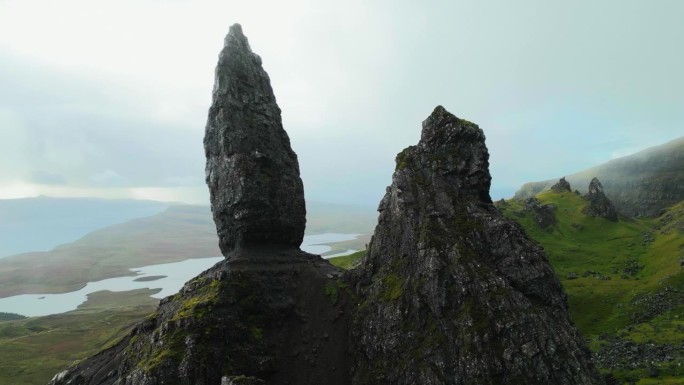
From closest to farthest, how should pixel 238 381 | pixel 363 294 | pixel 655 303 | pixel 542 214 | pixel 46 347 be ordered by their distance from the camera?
1. pixel 238 381
2. pixel 363 294
3. pixel 655 303
4. pixel 46 347
5. pixel 542 214

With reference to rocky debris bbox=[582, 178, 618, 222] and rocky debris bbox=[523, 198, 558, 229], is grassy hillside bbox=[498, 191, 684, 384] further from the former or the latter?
rocky debris bbox=[582, 178, 618, 222]

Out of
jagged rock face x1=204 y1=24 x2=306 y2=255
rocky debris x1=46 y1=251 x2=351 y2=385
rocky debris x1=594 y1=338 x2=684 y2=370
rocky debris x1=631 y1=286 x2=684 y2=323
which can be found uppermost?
jagged rock face x1=204 y1=24 x2=306 y2=255

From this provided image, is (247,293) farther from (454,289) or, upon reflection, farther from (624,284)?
(624,284)

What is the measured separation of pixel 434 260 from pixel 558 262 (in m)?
109

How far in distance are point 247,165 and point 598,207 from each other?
17312 centimetres

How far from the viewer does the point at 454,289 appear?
54.3m

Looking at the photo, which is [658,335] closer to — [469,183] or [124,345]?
[469,183]

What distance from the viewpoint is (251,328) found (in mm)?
59906

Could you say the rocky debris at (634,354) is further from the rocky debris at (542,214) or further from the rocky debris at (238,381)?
the rocky debris at (542,214)

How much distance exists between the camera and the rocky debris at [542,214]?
174125 millimetres

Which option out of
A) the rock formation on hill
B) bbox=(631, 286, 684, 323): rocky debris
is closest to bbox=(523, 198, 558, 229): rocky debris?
bbox=(631, 286, 684, 323): rocky debris

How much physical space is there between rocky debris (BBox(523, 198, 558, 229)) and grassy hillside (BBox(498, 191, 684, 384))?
207 cm

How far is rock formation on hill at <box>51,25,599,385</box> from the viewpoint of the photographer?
4928 centimetres

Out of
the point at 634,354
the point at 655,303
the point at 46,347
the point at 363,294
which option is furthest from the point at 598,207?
the point at 46,347
